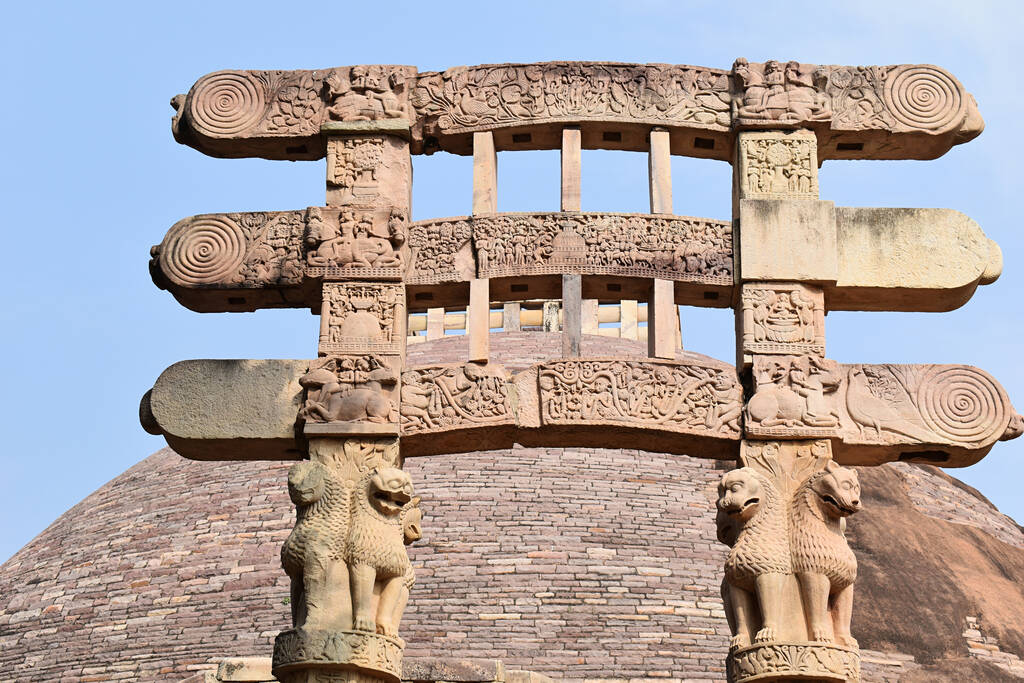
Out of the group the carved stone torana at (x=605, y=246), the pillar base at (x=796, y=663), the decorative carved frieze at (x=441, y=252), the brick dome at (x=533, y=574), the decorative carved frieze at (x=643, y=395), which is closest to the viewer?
the pillar base at (x=796, y=663)

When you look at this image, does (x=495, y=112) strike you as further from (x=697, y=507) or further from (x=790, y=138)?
(x=697, y=507)

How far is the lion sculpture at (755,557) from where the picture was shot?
10047mm

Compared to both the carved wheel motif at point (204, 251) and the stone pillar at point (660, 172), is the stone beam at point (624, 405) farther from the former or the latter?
the stone pillar at point (660, 172)

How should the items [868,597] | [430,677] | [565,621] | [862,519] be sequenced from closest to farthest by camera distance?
[430,677]
[565,621]
[868,597]
[862,519]

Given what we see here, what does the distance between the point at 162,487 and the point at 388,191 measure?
14677 millimetres

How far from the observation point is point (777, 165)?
11281mm

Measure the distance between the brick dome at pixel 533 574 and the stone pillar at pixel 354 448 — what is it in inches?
333

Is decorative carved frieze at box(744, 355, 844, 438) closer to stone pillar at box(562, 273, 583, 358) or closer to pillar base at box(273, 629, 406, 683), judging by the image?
stone pillar at box(562, 273, 583, 358)

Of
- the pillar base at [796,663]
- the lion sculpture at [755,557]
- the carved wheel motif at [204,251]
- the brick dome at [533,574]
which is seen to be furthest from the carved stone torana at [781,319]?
the brick dome at [533,574]

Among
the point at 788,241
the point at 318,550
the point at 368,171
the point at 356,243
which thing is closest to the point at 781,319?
the point at 788,241

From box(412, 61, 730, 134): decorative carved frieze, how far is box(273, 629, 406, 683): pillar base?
368cm

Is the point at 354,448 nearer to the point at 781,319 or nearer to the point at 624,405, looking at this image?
the point at 624,405

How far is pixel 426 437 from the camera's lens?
10711 millimetres

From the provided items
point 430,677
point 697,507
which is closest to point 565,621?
point 697,507
